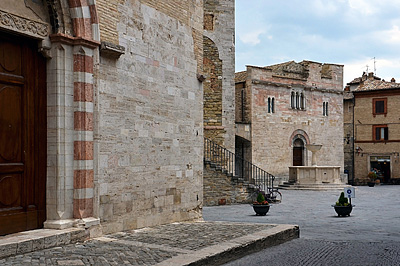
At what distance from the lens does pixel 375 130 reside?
4219cm

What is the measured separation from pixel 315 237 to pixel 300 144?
2496cm

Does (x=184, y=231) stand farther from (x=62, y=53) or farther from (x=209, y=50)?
(x=209, y=50)

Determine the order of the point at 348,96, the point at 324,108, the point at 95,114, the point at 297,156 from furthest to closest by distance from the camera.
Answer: the point at 348,96, the point at 324,108, the point at 297,156, the point at 95,114

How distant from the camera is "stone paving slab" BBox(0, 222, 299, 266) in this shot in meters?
6.20

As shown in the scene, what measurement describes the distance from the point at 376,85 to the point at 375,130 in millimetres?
3940

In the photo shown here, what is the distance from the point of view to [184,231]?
29.6 feet

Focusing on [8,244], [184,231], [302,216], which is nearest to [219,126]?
[302,216]

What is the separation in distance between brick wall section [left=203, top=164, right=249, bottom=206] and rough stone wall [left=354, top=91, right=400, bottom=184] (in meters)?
24.1

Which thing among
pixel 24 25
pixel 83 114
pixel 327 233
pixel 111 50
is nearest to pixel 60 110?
Answer: pixel 83 114

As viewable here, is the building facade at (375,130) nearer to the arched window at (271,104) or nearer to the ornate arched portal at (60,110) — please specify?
the arched window at (271,104)

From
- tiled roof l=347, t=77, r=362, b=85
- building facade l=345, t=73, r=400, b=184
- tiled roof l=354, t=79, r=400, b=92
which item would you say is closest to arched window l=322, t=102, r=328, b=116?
building facade l=345, t=73, r=400, b=184

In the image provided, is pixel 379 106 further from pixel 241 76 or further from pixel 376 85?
pixel 241 76

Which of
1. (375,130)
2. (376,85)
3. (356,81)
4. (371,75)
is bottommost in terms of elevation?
(375,130)

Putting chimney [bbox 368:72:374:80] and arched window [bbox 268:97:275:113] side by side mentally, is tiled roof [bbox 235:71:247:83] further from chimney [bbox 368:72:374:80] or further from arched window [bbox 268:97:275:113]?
chimney [bbox 368:72:374:80]
